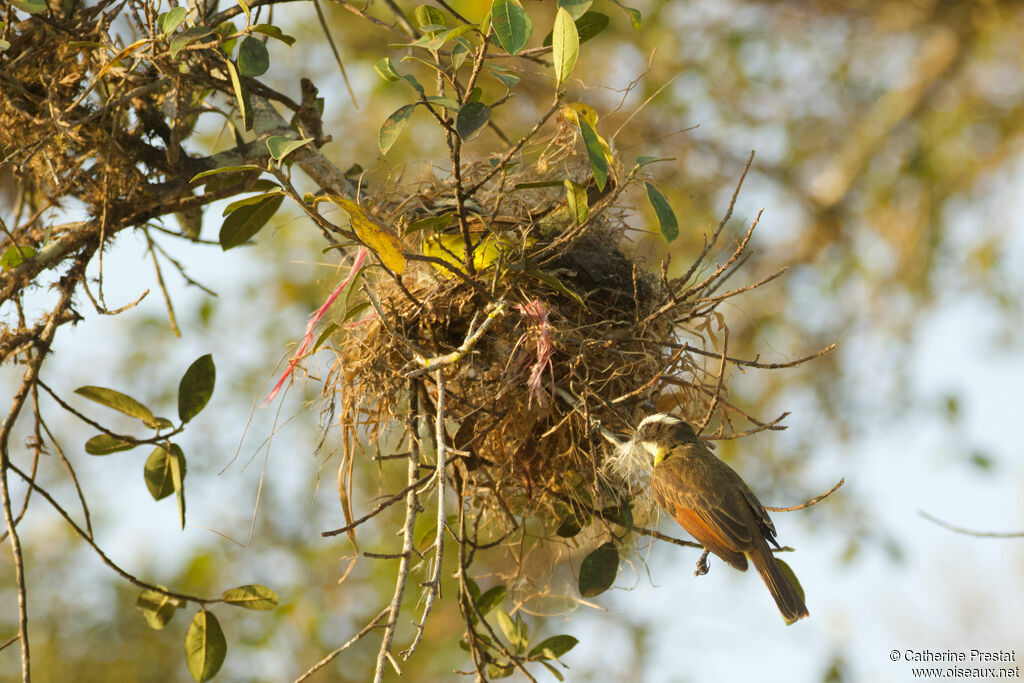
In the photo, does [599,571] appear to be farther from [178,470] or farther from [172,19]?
[172,19]

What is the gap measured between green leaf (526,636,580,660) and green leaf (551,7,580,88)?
149cm

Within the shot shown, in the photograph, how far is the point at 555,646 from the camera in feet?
7.88

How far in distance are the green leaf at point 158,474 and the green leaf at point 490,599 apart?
943mm

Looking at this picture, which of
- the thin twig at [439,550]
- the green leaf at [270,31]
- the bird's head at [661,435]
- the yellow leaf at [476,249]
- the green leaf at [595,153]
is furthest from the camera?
the bird's head at [661,435]

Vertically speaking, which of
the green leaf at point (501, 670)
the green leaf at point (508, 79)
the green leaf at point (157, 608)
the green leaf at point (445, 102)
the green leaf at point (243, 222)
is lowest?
the green leaf at point (501, 670)

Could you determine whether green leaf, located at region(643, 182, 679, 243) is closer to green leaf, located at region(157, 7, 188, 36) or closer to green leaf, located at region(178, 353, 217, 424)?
green leaf, located at region(157, 7, 188, 36)

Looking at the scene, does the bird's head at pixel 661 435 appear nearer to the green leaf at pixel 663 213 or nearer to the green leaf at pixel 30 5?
the green leaf at pixel 663 213

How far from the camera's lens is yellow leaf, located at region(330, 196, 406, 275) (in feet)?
6.17

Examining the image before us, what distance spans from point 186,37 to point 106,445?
3.67 ft

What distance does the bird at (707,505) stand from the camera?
228cm

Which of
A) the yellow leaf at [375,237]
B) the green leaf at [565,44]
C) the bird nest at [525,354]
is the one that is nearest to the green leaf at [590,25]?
the green leaf at [565,44]

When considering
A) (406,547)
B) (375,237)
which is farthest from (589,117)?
(406,547)

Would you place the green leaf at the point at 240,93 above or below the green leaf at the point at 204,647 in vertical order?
above

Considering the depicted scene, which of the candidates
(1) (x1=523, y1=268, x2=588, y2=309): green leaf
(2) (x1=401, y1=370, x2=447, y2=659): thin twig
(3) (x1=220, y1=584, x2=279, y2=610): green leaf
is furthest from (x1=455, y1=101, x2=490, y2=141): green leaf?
(3) (x1=220, y1=584, x2=279, y2=610): green leaf
